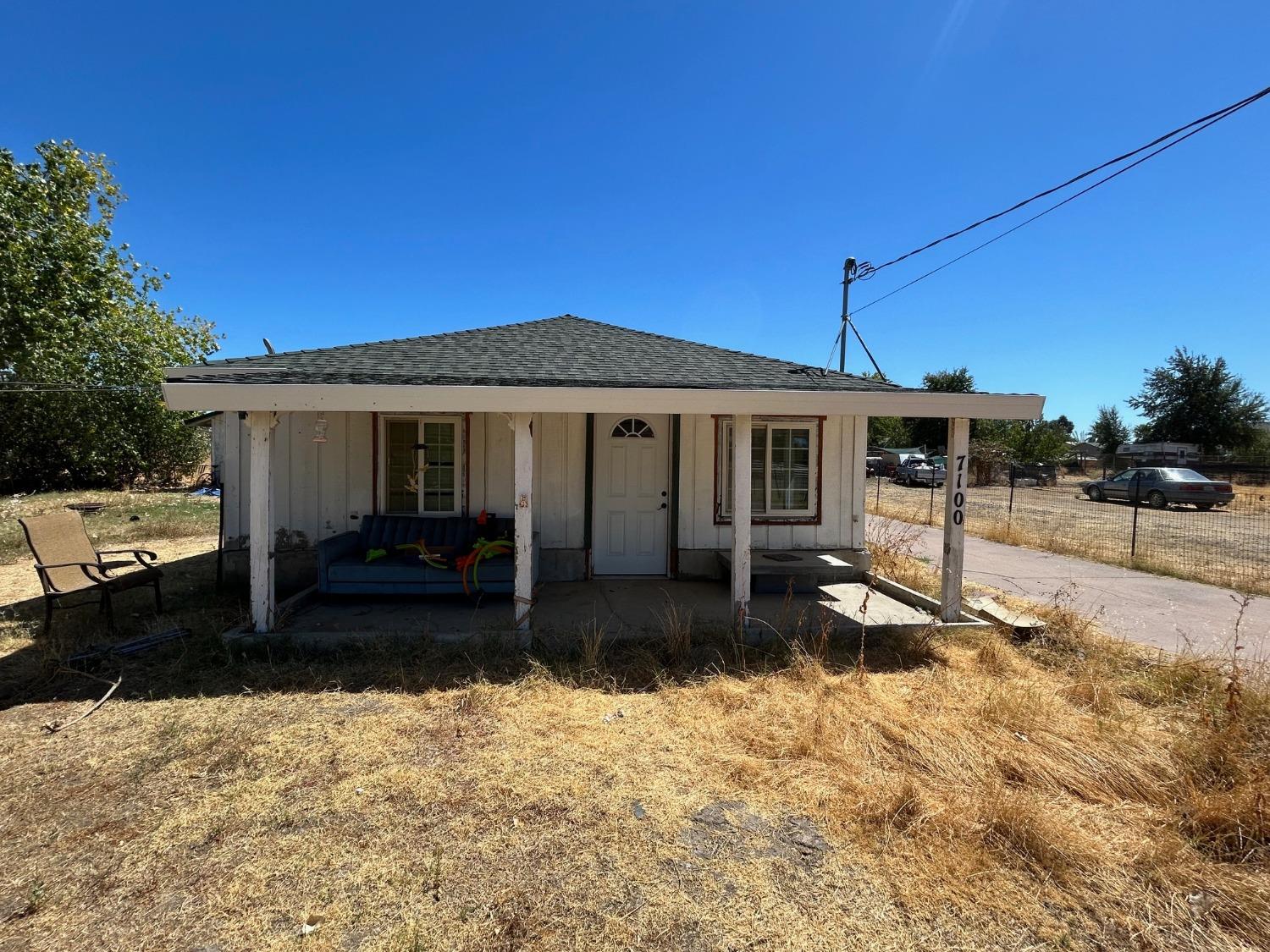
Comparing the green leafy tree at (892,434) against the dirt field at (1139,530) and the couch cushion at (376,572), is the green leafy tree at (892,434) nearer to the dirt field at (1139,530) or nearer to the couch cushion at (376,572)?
the dirt field at (1139,530)

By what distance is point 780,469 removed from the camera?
777 centimetres

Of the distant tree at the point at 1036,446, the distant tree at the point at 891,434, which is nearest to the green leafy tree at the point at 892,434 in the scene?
the distant tree at the point at 891,434

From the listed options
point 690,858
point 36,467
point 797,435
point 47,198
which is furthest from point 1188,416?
point 36,467

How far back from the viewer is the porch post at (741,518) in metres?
5.27

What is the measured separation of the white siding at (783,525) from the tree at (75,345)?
45.3 feet

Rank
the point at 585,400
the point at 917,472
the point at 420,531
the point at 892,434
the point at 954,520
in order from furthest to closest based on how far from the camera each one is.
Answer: the point at 892,434 < the point at 917,472 < the point at 420,531 < the point at 954,520 < the point at 585,400

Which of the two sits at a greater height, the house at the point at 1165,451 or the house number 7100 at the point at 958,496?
the house at the point at 1165,451

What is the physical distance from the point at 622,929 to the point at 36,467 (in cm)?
2411

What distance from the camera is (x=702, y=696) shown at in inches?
168

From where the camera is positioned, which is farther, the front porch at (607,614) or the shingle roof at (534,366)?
the shingle roof at (534,366)

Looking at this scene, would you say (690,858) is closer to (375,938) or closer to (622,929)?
(622,929)

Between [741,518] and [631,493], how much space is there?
2507 mm

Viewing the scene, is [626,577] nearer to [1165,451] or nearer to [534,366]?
[534,366]

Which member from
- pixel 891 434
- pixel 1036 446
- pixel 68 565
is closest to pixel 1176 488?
pixel 1036 446
